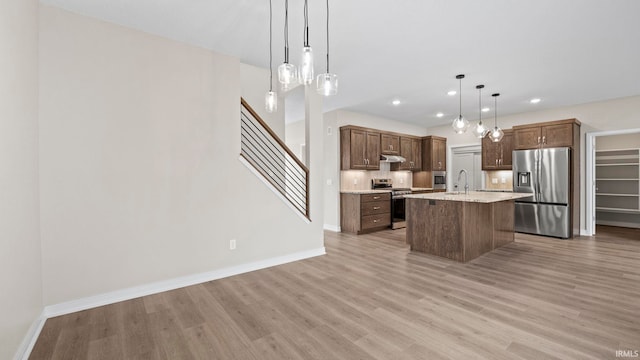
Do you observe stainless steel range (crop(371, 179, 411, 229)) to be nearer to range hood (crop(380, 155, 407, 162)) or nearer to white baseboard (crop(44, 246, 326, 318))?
range hood (crop(380, 155, 407, 162))

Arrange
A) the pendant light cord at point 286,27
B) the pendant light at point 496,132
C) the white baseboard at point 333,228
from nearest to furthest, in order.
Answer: the pendant light cord at point 286,27 → the pendant light at point 496,132 → the white baseboard at point 333,228

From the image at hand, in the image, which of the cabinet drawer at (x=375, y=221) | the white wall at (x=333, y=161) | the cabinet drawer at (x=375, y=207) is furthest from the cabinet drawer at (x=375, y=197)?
the white wall at (x=333, y=161)

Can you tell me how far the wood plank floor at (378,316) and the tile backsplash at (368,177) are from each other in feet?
9.62

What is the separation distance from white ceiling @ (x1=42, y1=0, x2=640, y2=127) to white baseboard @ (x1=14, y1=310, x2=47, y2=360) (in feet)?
8.85

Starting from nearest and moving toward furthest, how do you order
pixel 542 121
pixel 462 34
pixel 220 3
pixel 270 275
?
pixel 220 3
pixel 462 34
pixel 270 275
pixel 542 121

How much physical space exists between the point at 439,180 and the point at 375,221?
2.90 meters

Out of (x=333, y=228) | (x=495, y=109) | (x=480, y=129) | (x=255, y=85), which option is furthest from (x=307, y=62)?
(x=495, y=109)

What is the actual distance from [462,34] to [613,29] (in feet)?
4.91

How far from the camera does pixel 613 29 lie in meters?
2.93

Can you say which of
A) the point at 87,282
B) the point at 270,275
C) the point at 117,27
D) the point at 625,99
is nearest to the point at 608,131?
the point at 625,99

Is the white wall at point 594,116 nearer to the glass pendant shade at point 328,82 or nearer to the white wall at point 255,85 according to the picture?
the white wall at point 255,85

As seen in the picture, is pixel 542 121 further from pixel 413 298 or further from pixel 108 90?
pixel 108 90

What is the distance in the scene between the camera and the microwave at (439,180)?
7.83 metres

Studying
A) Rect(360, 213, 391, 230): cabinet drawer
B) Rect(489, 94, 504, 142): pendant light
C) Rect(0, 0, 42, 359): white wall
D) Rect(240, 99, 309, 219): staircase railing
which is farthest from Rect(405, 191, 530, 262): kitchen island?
Rect(0, 0, 42, 359): white wall
